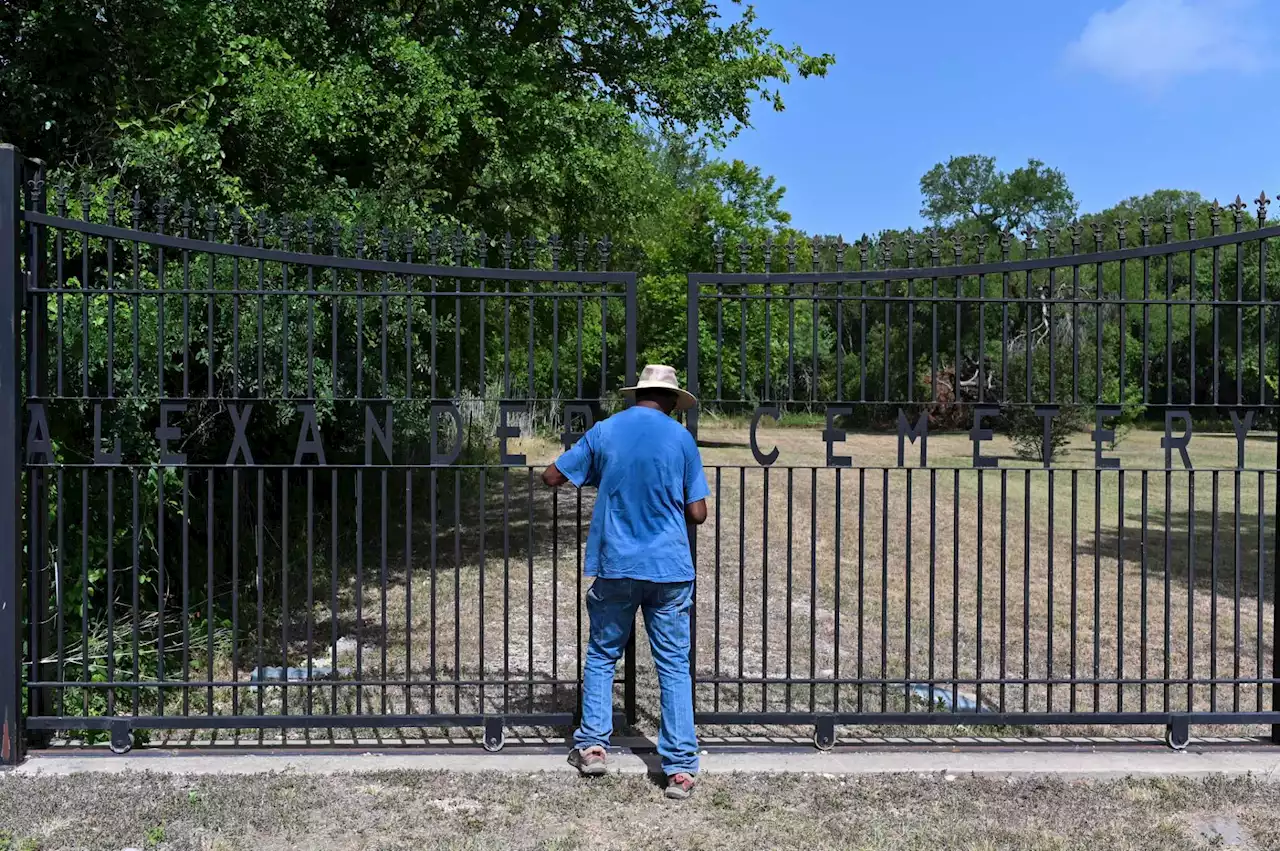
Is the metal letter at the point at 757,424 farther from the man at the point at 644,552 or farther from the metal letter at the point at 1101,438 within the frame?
the metal letter at the point at 1101,438

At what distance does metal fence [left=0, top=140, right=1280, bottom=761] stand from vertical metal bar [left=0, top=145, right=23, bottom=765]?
2 cm

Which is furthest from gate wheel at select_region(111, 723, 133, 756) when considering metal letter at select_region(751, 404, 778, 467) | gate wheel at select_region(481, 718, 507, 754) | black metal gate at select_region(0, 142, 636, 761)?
metal letter at select_region(751, 404, 778, 467)

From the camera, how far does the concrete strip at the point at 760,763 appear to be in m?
5.21

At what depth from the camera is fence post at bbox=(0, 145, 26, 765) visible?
5141 millimetres

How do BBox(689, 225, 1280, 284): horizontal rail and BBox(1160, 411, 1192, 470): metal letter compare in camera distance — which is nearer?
BBox(689, 225, 1280, 284): horizontal rail

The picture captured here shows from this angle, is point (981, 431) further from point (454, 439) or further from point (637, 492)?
point (454, 439)

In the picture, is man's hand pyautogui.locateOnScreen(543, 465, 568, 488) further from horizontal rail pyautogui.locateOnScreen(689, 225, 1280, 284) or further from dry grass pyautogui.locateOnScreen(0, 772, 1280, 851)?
dry grass pyautogui.locateOnScreen(0, 772, 1280, 851)

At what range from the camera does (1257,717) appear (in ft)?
18.2

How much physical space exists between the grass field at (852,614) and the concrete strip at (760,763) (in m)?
0.29

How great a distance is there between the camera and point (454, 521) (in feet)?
30.4

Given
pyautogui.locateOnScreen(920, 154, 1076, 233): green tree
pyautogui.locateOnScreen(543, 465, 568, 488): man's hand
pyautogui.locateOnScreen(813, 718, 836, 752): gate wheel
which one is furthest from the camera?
pyautogui.locateOnScreen(920, 154, 1076, 233): green tree

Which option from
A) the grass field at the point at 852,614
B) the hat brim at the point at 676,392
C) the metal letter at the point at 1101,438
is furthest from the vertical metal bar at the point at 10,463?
the metal letter at the point at 1101,438

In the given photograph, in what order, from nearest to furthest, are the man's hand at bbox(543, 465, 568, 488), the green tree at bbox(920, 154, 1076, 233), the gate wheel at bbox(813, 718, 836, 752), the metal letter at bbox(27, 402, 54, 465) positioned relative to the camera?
1. the man's hand at bbox(543, 465, 568, 488)
2. the metal letter at bbox(27, 402, 54, 465)
3. the gate wheel at bbox(813, 718, 836, 752)
4. the green tree at bbox(920, 154, 1076, 233)

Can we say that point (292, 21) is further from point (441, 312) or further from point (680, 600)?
point (680, 600)
